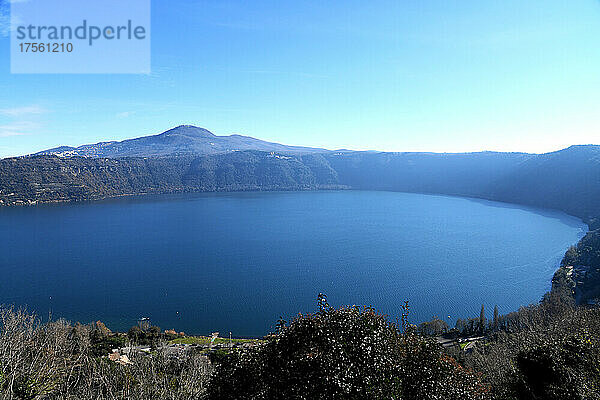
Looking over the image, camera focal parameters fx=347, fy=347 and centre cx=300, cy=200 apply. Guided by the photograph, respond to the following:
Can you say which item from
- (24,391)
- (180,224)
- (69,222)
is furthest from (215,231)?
(24,391)

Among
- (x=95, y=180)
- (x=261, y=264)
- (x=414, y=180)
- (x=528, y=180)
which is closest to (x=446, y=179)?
(x=414, y=180)

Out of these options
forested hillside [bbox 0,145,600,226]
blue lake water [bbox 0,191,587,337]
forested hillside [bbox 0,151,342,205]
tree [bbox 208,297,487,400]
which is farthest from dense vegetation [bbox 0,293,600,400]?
forested hillside [bbox 0,151,342,205]

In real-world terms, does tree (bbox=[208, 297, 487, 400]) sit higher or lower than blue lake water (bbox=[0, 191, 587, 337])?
higher

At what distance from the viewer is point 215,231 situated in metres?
79.8

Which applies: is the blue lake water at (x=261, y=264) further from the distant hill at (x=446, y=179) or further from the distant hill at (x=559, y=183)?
the distant hill at (x=446, y=179)

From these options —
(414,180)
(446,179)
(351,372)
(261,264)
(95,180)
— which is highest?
(446,179)

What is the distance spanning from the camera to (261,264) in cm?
5269

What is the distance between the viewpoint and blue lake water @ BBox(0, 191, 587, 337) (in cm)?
3747

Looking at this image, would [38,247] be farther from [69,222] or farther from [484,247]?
[484,247]

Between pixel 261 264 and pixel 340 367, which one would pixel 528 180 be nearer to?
pixel 261 264

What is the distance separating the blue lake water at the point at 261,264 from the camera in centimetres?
3747

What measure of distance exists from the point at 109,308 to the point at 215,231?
43.1m

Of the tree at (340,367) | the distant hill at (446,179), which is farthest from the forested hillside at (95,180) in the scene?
the tree at (340,367)

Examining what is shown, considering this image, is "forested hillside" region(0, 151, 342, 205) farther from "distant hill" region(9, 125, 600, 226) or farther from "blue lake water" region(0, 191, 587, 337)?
"blue lake water" region(0, 191, 587, 337)
